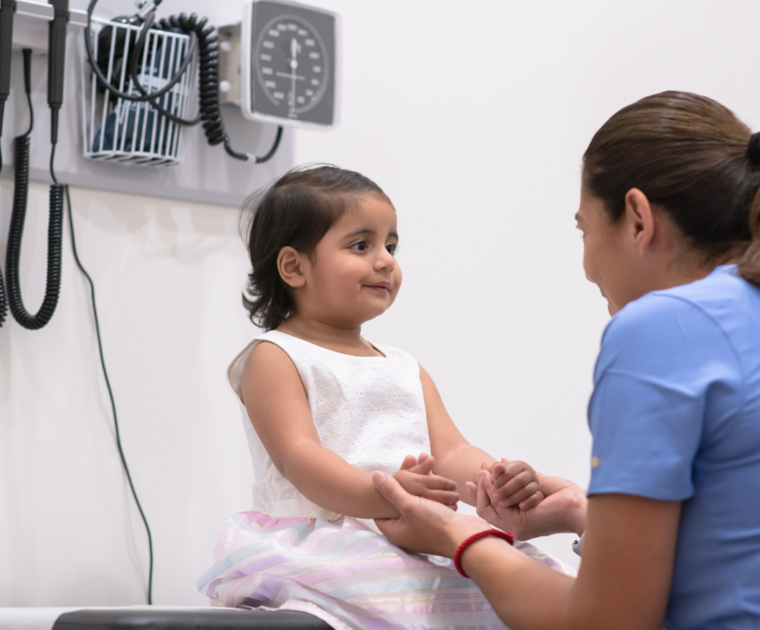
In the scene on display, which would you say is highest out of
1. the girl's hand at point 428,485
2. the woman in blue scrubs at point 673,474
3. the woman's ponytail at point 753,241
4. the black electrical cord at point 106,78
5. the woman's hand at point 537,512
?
the black electrical cord at point 106,78

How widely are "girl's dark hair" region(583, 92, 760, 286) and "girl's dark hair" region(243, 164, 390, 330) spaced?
456mm

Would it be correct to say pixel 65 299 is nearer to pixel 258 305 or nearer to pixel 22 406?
pixel 22 406

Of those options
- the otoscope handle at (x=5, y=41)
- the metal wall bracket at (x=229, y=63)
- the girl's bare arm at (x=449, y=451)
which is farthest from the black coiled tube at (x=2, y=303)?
the girl's bare arm at (x=449, y=451)

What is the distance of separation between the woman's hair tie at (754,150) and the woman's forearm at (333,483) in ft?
1.81

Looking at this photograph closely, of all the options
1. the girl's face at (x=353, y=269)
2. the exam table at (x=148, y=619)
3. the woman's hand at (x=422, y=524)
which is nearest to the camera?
the exam table at (x=148, y=619)

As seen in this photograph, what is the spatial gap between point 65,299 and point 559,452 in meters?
1.18

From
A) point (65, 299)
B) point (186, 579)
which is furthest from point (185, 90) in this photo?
point (186, 579)

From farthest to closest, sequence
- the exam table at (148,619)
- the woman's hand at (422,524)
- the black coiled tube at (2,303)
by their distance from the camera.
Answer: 1. the black coiled tube at (2,303)
2. the woman's hand at (422,524)
3. the exam table at (148,619)

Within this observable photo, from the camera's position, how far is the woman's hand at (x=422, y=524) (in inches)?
37.6

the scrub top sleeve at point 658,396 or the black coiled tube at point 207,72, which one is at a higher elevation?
the black coiled tube at point 207,72

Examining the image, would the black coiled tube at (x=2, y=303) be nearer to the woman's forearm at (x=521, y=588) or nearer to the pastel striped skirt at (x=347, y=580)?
the pastel striped skirt at (x=347, y=580)

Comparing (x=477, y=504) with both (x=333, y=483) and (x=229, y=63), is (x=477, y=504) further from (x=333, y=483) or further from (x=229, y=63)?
(x=229, y=63)

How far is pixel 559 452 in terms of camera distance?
6.84ft

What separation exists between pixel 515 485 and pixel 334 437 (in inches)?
10.1
